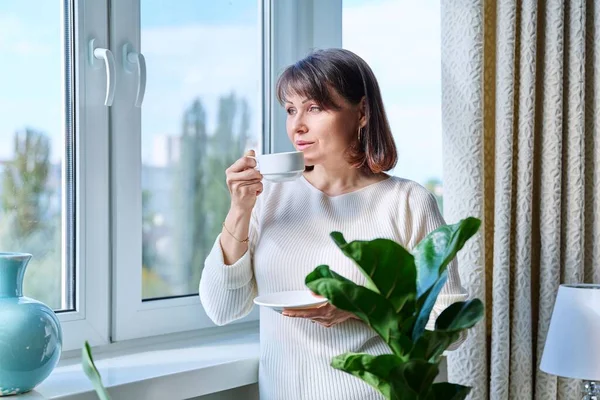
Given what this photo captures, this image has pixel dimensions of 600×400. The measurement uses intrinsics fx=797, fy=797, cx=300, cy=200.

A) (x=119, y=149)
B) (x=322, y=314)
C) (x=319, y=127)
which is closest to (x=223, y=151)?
(x=119, y=149)

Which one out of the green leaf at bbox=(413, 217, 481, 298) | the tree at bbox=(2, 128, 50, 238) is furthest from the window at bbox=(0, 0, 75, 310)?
the green leaf at bbox=(413, 217, 481, 298)

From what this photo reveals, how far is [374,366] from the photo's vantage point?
824mm

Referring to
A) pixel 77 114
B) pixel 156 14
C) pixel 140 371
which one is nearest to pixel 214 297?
pixel 140 371

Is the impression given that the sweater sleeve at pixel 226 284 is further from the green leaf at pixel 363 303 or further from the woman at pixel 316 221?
the green leaf at pixel 363 303

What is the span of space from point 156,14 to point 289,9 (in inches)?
20.6

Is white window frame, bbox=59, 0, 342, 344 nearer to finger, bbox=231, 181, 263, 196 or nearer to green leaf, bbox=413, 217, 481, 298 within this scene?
finger, bbox=231, 181, 263, 196

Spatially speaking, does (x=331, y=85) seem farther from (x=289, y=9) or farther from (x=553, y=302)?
(x=553, y=302)

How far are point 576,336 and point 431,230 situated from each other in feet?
1.70

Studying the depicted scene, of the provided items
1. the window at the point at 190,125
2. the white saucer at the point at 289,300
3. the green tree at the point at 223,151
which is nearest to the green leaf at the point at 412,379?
the white saucer at the point at 289,300

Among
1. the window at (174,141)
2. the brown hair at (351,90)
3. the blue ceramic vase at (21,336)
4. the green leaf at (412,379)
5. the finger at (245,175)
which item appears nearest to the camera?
the green leaf at (412,379)

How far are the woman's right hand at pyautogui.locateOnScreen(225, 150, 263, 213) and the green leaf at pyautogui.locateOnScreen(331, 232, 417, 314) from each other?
2.69 feet

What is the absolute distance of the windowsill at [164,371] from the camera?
4.91 ft

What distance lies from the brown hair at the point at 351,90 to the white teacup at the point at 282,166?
0.20 metres

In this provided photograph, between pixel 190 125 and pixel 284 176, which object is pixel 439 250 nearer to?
pixel 284 176
